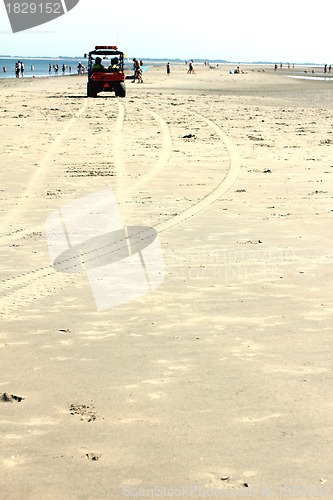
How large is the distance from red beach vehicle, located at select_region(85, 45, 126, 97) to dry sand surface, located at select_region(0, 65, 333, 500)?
69.4 ft

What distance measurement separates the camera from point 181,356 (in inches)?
183

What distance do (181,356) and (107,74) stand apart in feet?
91.3

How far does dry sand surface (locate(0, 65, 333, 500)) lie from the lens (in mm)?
3352

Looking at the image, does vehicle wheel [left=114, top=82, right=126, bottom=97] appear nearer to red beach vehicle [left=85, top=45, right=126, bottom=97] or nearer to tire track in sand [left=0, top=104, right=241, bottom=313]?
red beach vehicle [left=85, top=45, right=126, bottom=97]

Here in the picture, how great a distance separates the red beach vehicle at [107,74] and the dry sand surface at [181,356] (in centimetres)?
2115

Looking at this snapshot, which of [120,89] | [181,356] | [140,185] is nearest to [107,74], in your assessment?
[120,89]

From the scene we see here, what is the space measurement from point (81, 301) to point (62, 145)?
10.3m

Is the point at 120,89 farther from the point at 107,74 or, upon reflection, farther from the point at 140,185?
the point at 140,185

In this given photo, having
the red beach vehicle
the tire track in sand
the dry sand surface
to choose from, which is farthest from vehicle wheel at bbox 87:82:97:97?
the dry sand surface

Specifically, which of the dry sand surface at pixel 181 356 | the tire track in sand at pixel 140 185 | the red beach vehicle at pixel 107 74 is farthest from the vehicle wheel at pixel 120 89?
the dry sand surface at pixel 181 356

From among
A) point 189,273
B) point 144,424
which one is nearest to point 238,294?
point 189,273

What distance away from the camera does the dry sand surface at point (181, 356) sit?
3352 mm

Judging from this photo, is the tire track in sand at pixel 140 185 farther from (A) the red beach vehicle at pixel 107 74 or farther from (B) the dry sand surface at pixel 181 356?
(A) the red beach vehicle at pixel 107 74

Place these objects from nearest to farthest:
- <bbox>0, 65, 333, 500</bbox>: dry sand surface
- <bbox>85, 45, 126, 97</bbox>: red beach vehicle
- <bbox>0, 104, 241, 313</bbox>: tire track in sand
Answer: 1. <bbox>0, 65, 333, 500</bbox>: dry sand surface
2. <bbox>0, 104, 241, 313</bbox>: tire track in sand
3. <bbox>85, 45, 126, 97</bbox>: red beach vehicle
